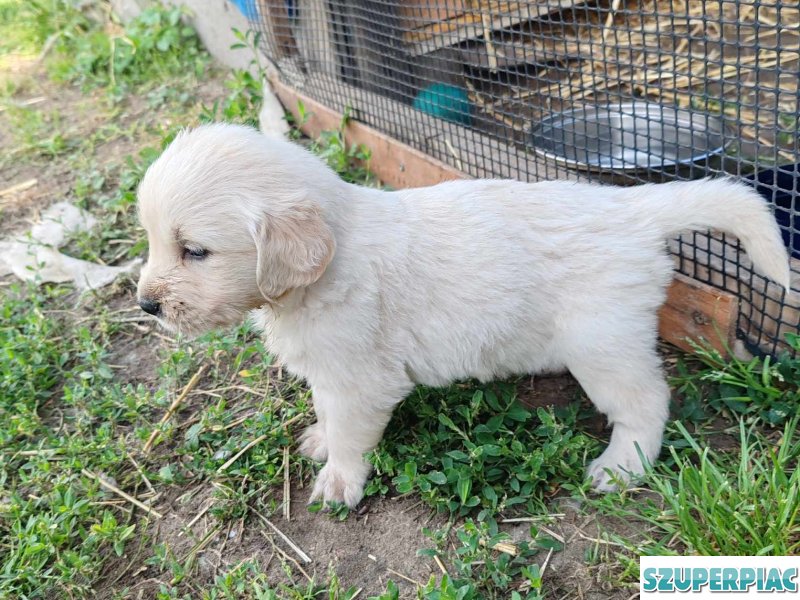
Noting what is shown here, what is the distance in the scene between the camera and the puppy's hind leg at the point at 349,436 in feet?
8.88

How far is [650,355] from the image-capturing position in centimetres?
267

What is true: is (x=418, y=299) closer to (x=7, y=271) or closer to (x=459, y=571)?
(x=459, y=571)

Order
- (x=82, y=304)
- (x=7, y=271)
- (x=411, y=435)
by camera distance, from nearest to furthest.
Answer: (x=411, y=435) < (x=82, y=304) < (x=7, y=271)

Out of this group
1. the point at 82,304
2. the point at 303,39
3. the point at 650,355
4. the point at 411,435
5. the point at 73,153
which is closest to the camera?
the point at 650,355

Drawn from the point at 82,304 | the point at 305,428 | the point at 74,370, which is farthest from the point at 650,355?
the point at 82,304

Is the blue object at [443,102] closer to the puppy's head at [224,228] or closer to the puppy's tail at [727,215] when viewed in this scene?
the puppy's tail at [727,215]

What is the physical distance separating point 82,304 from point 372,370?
92.7 inches

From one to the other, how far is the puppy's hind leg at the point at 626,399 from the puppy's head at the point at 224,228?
3.45 feet

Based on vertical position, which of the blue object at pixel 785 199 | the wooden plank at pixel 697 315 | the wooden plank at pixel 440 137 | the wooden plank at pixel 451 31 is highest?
the wooden plank at pixel 451 31

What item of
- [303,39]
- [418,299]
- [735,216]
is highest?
[303,39]

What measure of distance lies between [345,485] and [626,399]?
3.61 feet

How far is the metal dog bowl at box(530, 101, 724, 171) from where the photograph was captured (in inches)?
135

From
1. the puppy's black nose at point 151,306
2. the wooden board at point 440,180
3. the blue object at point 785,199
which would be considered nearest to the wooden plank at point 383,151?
the wooden board at point 440,180

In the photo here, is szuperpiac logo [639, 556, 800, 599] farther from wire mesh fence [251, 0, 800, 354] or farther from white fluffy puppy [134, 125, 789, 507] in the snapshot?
wire mesh fence [251, 0, 800, 354]
